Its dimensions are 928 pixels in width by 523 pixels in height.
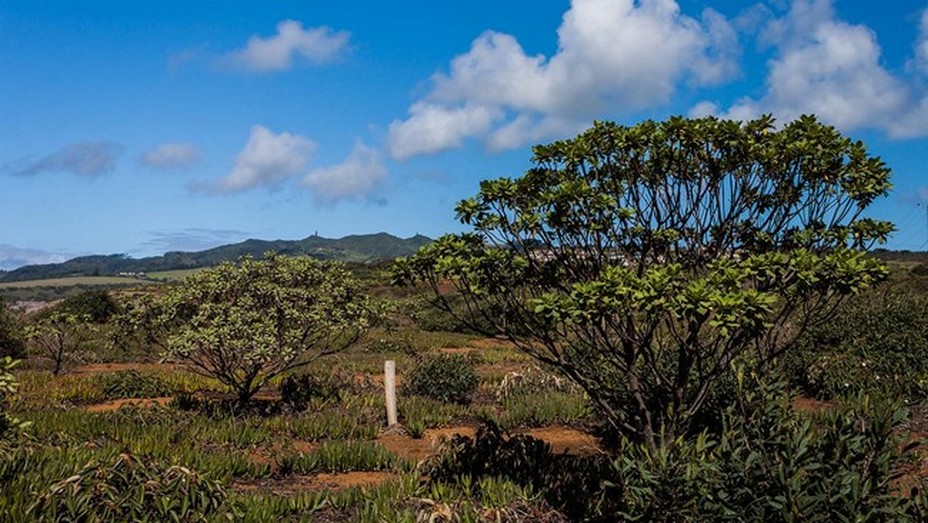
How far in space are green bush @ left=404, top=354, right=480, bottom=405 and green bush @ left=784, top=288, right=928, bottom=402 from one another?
8011 millimetres

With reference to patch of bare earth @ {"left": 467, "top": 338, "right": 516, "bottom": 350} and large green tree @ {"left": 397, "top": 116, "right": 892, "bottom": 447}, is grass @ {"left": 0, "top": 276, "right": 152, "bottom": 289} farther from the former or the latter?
large green tree @ {"left": 397, "top": 116, "right": 892, "bottom": 447}

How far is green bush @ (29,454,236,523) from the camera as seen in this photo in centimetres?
555

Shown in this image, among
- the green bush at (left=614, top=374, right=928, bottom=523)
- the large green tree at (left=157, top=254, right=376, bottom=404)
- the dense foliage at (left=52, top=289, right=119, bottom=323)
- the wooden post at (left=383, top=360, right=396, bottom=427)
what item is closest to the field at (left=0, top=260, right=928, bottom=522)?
the green bush at (left=614, top=374, right=928, bottom=523)

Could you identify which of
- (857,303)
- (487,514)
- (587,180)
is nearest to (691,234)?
(587,180)

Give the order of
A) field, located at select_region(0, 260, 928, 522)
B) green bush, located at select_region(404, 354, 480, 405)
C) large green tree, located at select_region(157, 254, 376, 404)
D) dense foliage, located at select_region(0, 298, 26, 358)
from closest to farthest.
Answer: field, located at select_region(0, 260, 928, 522) → large green tree, located at select_region(157, 254, 376, 404) → green bush, located at select_region(404, 354, 480, 405) → dense foliage, located at select_region(0, 298, 26, 358)

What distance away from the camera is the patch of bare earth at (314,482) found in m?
8.80

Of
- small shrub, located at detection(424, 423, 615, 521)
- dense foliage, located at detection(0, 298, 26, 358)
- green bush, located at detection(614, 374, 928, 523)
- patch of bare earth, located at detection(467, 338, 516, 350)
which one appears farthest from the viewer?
patch of bare earth, located at detection(467, 338, 516, 350)

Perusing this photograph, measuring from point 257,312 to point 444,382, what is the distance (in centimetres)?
519

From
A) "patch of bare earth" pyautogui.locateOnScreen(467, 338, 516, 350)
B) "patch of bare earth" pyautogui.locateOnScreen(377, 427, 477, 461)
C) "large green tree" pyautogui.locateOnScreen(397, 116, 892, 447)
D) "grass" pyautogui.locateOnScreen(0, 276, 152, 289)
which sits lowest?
"patch of bare earth" pyautogui.locateOnScreen(467, 338, 516, 350)

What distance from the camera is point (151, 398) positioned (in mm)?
16375

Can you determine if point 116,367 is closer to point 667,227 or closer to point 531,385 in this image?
point 531,385

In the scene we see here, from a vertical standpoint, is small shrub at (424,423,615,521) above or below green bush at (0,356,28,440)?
below

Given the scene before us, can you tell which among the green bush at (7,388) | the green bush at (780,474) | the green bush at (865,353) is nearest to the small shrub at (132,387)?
the green bush at (7,388)

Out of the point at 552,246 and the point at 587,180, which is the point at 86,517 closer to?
the point at 552,246
